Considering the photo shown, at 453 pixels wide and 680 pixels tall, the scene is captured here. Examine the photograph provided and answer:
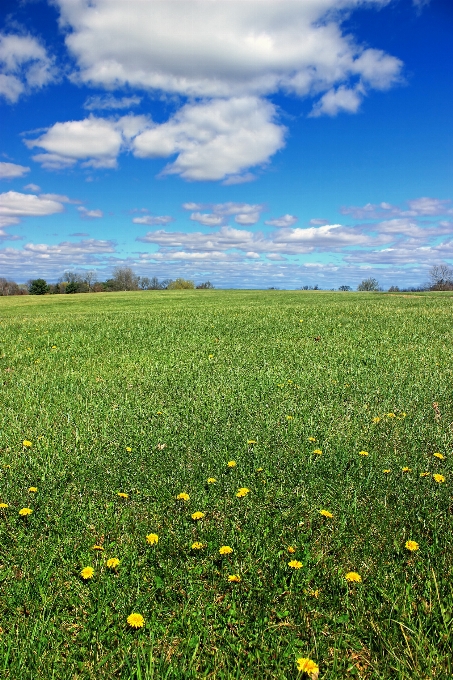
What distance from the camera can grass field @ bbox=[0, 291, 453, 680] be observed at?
222 cm

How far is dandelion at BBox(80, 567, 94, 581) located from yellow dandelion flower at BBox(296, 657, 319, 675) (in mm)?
1306

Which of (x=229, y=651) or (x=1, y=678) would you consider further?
(x=229, y=651)

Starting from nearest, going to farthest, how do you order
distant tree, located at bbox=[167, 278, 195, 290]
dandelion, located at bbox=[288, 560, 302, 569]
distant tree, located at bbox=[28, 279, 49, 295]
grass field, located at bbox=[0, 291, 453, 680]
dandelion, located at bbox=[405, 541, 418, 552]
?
1. grass field, located at bbox=[0, 291, 453, 680]
2. dandelion, located at bbox=[288, 560, 302, 569]
3. dandelion, located at bbox=[405, 541, 418, 552]
4. distant tree, located at bbox=[167, 278, 195, 290]
5. distant tree, located at bbox=[28, 279, 49, 295]

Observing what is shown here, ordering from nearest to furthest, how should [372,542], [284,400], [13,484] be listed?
[372,542] → [13,484] → [284,400]

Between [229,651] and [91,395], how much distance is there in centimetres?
473

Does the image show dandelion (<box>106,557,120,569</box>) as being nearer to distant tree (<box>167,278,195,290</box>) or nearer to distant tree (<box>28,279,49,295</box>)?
distant tree (<box>167,278,195,290</box>)

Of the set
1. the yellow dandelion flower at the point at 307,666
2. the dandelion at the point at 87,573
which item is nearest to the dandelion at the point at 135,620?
the dandelion at the point at 87,573

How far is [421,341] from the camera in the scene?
9680mm

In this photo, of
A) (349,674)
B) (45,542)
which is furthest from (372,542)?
(45,542)

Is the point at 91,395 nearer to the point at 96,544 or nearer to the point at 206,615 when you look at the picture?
the point at 96,544

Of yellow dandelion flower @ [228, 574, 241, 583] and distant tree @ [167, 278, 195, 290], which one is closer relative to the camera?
yellow dandelion flower @ [228, 574, 241, 583]

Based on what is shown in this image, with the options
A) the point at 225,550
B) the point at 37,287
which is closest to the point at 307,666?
the point at 225,550

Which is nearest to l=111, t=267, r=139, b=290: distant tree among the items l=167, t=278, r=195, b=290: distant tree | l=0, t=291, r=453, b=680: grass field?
l=167, t=278, r=195, b=290: distant tree

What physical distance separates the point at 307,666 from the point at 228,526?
1237 mm
